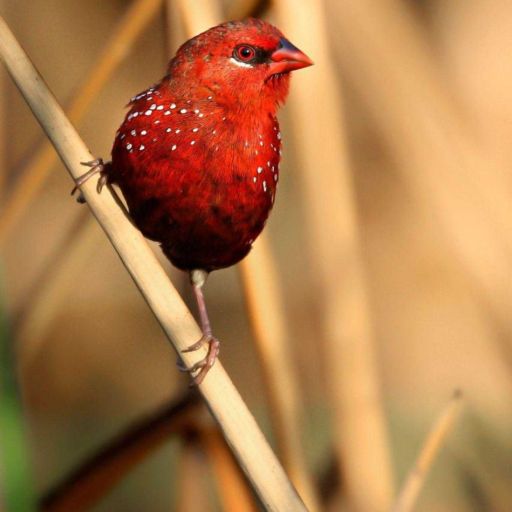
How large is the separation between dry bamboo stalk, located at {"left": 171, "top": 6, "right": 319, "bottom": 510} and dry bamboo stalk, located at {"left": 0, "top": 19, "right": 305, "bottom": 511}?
1.27 feet

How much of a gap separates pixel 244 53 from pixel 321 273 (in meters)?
0.72

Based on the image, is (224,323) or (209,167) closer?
(209,167)

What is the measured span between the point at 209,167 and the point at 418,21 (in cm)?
121

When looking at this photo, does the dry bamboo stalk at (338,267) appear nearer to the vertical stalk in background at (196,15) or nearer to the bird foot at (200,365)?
the vertical stalk in background at (196,15)

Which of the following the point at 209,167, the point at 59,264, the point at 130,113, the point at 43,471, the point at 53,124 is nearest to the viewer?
the point at 53,124

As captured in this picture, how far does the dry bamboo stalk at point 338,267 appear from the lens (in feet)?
8.52

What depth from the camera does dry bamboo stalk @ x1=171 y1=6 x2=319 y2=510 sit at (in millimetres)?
2402

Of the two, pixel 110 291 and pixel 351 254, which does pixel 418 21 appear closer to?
pixel 351 254

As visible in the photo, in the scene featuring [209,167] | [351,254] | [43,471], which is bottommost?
[43,471]

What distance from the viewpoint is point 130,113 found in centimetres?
228

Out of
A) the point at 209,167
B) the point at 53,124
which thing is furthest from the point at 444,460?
the point at 53,124

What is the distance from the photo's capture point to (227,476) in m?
2.53

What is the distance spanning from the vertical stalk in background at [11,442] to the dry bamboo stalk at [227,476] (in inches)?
21.7

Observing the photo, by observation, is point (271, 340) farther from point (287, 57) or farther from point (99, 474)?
point (287, 57)
